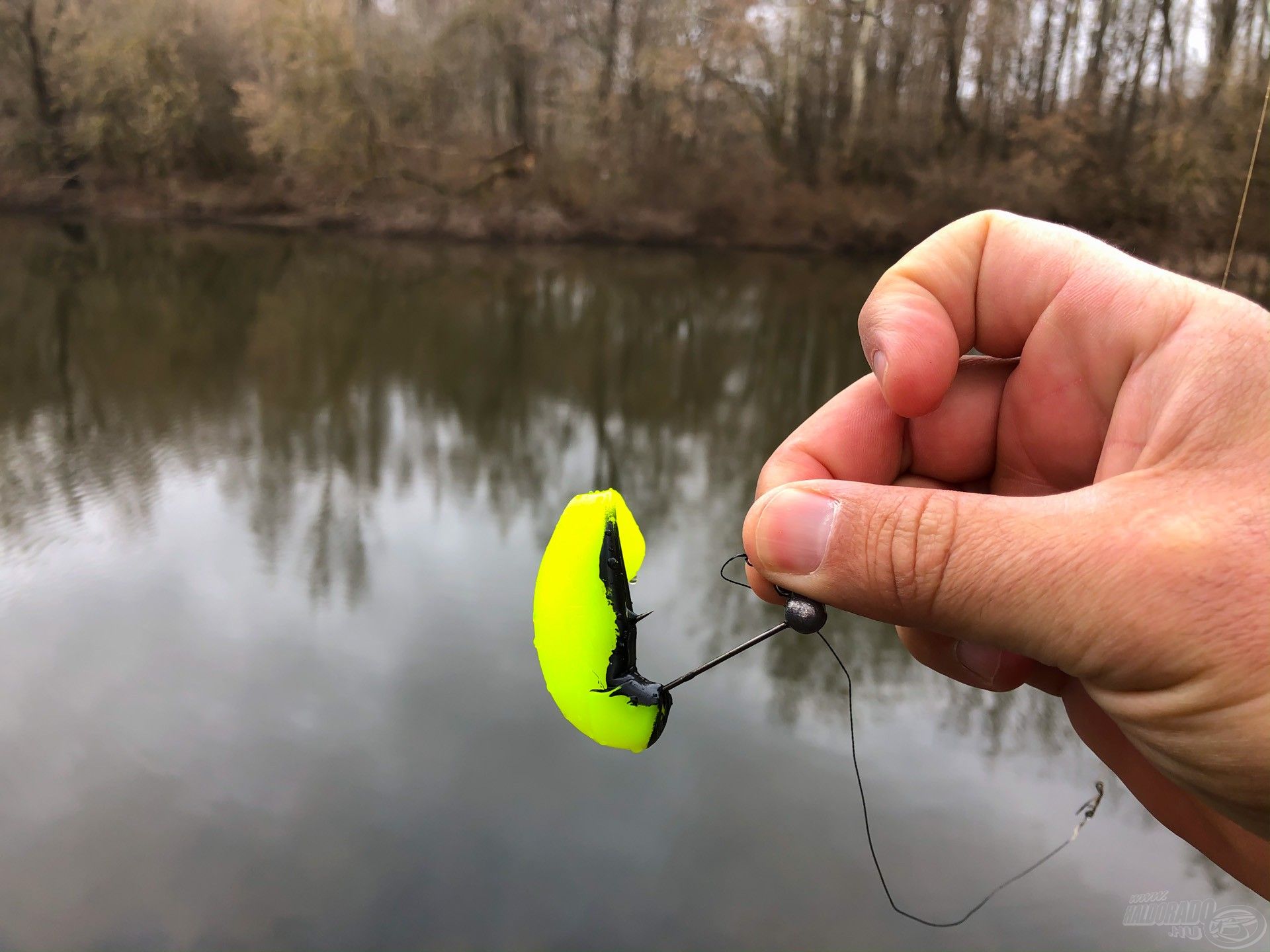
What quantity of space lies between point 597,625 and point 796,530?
34 centimetres

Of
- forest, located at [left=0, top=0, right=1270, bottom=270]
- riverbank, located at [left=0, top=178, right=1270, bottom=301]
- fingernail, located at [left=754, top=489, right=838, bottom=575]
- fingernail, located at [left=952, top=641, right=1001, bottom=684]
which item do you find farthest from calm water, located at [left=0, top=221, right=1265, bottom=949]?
forest, located at [left=0, top=0, right=1270, bottom=270]

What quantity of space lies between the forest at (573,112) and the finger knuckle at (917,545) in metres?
16.2

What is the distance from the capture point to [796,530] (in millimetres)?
1217

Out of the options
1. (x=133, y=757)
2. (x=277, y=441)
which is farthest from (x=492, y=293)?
(x=133, y=757)

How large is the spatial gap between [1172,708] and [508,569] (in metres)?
3.47

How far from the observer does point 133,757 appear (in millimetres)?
2920

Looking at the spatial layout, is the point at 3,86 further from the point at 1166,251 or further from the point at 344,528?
the point at 1166,251

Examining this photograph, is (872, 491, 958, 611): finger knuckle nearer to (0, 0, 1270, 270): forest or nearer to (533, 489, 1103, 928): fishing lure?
(533, 489, 1103, 928): fishing lure

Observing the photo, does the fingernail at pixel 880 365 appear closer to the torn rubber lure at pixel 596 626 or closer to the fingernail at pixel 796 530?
the fingernail at pixel 796 530

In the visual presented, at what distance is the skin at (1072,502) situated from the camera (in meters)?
0.97

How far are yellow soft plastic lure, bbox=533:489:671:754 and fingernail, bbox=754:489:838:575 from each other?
221 mm

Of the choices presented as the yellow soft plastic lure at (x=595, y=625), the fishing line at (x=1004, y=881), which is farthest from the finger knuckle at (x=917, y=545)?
the fishing line at (x=1004, y=881)

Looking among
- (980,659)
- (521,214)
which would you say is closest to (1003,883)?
(980,659)

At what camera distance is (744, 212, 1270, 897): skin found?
0.97 meters
